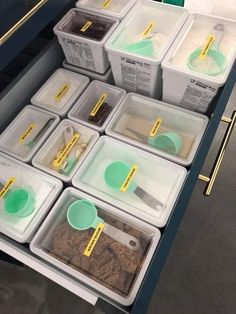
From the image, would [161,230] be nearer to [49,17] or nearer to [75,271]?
[75,271]

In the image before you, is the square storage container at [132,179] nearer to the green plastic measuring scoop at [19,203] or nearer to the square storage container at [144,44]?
the green plastic measuring scoop at [19,203]

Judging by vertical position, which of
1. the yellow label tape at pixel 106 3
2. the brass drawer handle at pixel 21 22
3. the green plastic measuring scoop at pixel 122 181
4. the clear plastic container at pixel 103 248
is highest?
the yellow label tape at pixel 106 3

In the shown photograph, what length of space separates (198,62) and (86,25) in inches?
16.7

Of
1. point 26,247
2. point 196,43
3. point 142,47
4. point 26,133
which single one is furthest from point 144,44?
point 26,247

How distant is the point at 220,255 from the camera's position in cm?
138

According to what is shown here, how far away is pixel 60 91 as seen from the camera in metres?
1.10

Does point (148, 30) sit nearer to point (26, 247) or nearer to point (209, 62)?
point (209, 62)

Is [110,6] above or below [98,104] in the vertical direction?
above

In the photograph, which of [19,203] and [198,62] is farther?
[198,62]

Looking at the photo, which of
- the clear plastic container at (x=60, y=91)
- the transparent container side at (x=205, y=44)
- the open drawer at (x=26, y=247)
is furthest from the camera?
the clear plastic container at (x=60, y=91)

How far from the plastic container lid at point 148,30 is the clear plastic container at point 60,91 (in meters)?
0.21

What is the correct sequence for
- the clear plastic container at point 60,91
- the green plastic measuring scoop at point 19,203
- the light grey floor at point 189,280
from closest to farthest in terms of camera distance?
the green plastic measuring scoop at point 19,203 < the clear plastic container at point 60,91 < the light grey floor at point 189,280

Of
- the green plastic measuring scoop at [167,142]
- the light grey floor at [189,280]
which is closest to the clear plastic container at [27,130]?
the green plastic measuring scoop at [167,142]

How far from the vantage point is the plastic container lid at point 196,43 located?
903 mm
